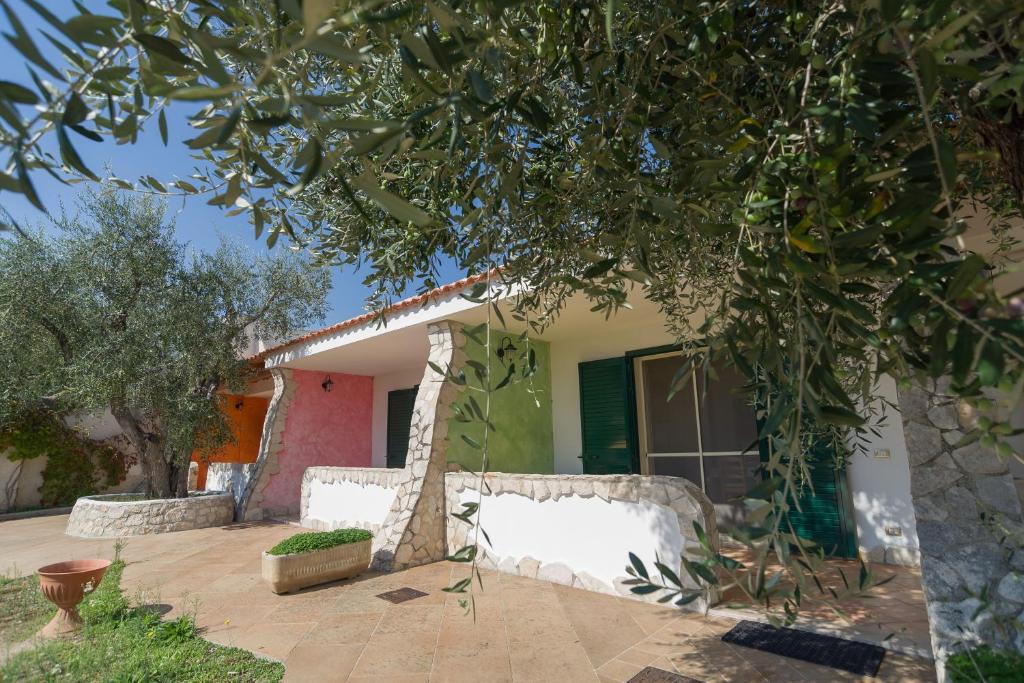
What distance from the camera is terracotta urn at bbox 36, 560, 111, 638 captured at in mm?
4160

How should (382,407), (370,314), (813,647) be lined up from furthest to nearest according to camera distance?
(382,407) → (370,314) → (813,647)

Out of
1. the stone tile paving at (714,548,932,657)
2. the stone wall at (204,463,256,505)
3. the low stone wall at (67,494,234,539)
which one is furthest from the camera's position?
the stone wall at (204,463,256,505)

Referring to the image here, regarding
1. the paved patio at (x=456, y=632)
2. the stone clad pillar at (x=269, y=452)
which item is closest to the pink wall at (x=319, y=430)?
the stone clad pillar at (x=269, y=452)

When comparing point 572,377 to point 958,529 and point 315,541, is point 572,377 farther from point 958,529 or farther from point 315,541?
point 958,529

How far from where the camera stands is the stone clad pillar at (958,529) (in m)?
2.67

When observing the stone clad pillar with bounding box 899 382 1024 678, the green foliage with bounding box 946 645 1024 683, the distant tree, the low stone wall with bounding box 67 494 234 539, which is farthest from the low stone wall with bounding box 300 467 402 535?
the green foliage with bounding box 946 645 1024 683

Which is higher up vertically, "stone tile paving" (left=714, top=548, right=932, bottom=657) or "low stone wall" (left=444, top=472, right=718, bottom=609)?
"low stone wall" (left=444, top=472, right=718, bottom=609)

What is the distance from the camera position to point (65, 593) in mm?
4195

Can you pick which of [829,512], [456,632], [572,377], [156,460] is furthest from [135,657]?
[156,460]

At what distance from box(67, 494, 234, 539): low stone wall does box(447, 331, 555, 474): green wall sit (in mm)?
4947

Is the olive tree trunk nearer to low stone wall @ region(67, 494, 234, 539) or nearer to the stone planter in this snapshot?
low stone wall @ region(67, 494, 234, 539)

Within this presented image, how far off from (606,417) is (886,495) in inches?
128

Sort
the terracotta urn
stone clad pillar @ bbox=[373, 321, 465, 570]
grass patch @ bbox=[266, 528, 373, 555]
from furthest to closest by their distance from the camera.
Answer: stone clad pillar @ bbox=[373, 321, 465, 570] < grass patch @ bbox=[266, 528, 373, 555] < the terracotta urn

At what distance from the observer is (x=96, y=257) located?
8188 millimetres
